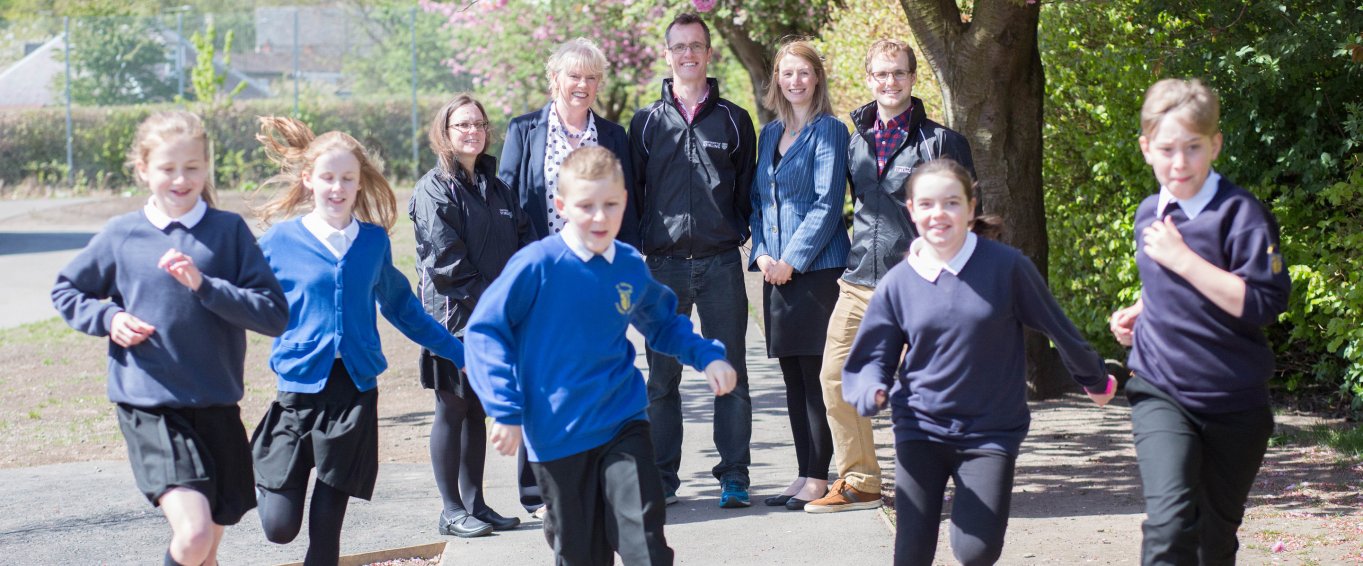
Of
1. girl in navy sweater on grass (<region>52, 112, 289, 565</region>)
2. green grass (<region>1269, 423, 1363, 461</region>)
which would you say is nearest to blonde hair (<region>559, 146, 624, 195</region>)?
girl in navy sweater on grass (<region>52, 112, 289, 565</region>)

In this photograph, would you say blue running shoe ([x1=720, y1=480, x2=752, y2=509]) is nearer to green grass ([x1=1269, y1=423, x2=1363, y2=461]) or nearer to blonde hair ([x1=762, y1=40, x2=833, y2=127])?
blonde hair ([x1=762, y1=40, x2=833, y2=127])

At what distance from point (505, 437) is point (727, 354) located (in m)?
2.15

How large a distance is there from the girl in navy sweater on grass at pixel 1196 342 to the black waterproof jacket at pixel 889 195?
1455 mm

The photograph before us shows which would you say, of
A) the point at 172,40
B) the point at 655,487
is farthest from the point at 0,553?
the point at 172,40

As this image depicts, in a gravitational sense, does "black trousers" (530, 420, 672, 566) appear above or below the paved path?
above

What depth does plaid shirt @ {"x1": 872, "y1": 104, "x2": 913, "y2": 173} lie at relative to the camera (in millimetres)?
5523

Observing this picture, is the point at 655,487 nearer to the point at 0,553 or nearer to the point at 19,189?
the point at 0,553

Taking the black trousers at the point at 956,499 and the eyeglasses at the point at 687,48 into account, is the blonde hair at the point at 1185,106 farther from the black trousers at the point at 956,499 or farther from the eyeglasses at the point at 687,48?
the eyeglasses at the point at 687,48

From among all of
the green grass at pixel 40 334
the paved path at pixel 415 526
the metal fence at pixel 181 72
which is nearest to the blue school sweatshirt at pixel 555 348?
the paved path at pixel 415 526

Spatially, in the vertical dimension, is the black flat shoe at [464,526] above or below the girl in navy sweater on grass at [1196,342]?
below

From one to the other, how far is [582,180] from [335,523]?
138 cm

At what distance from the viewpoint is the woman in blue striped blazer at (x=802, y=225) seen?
5672 millimetres

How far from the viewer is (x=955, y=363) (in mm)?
3945

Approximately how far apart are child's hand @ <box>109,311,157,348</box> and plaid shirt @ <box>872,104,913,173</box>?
2.81 meters
